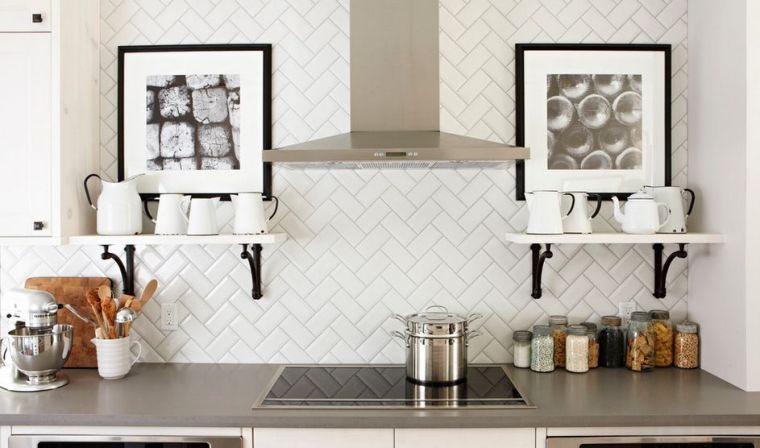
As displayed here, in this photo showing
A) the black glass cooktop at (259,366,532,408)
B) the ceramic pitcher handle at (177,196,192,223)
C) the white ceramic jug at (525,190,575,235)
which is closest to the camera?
the black glass cooktop at (259,366,532,408)

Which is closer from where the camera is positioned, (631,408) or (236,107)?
(631,408)

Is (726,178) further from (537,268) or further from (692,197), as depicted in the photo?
(537,268)

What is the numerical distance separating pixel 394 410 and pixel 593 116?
1.44 m

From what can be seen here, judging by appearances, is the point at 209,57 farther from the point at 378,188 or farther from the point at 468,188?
the point at 468,188

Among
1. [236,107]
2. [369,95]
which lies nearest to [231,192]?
[236,107]

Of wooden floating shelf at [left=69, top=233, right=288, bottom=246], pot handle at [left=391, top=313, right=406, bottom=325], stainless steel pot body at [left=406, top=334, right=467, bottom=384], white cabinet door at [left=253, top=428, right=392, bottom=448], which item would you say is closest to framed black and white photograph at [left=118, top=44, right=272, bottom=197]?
wooden floating shelf at [left=69, top=233, right=288, bottom=246]

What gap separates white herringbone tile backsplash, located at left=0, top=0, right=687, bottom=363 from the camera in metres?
2.64

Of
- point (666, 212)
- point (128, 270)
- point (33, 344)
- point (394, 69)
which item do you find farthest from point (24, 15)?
point (666, 212)

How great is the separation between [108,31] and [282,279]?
4.12 feet

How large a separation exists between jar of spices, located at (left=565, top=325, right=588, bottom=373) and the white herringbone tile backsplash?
0.21 m

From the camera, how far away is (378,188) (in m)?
2.64

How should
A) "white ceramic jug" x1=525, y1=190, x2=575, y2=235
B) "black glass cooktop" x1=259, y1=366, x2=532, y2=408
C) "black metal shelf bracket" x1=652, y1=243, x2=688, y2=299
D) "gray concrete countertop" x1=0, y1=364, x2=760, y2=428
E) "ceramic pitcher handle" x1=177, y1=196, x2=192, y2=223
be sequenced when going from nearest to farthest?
"gray concrete countertop" x1=0, y1=364, x2=760, y2=428 < "black glass cooktop" x1=259, y1=366, x2=532, y2=408 < "white ceramic jug" x1=525, y1=190, x2=575, y2=235 < "ceramic pitcher handle" x1=177, y1=196, x2=192, y2=223 < "black metal shelf bracket" x1=652, y1=243, x2=688, y2=299

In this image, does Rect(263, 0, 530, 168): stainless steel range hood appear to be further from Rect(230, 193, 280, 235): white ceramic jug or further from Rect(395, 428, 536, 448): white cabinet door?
Rect(395, 428, 536, 448): white cabinet door

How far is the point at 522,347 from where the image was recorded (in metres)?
2.53
